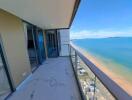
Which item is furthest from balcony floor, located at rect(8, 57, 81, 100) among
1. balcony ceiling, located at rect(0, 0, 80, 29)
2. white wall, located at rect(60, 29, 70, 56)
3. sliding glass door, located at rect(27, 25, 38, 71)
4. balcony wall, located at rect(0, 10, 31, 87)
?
white wall, located at rect(60, 29, 70, 56)

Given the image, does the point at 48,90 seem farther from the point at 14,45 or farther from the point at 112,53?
the point at 112,53

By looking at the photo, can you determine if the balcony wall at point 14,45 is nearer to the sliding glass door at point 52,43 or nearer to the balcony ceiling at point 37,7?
the balcony ceiling at point 37,7

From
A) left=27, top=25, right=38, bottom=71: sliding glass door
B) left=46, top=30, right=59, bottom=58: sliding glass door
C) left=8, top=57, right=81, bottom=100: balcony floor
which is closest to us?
left=8, top=57, right=81, bottom=100: balcony floor

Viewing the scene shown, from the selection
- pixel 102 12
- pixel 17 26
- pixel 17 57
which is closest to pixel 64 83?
pixel 17 57

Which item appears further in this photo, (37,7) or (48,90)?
(48,90)

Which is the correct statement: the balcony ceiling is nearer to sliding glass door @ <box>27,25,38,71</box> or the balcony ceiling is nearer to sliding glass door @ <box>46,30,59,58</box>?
sliding glass door @ <box>27,25,38,71</box>

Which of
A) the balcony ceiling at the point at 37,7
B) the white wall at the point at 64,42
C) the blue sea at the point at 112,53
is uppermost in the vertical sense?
the balcony ceiling at the point at 37,7

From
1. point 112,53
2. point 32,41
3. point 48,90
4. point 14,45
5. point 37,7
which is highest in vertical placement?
point 37,7

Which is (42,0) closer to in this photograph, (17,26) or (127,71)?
(17,26)

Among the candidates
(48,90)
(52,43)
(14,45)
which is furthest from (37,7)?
(52,43)

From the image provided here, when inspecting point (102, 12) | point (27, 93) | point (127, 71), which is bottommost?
point (127, 71)

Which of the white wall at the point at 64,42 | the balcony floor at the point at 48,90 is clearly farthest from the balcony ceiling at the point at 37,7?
the white wall at the point at 64,42
